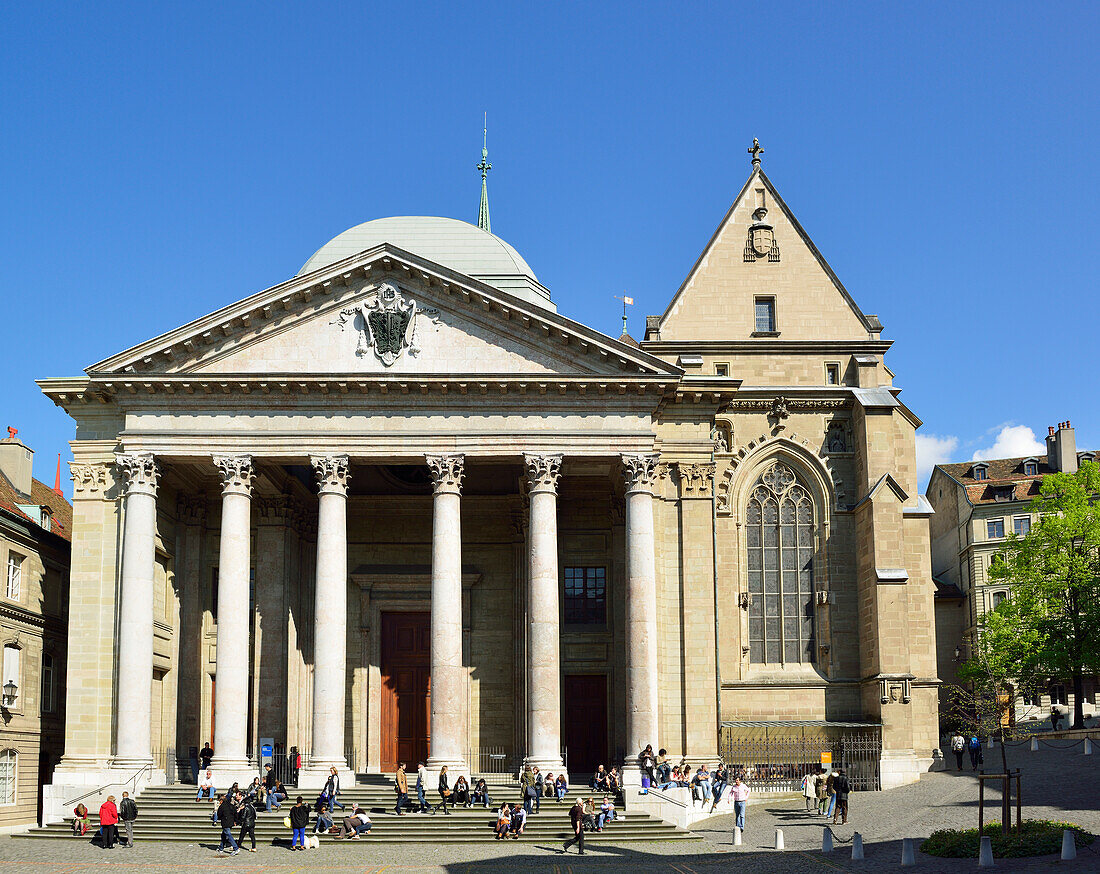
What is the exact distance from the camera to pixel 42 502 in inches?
2244

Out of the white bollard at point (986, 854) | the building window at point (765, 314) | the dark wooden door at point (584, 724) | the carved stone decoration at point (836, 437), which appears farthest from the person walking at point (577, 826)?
the building window at point (765, 314)

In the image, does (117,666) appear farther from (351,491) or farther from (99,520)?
(351,491)

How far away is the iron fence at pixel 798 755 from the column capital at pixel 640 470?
32.6 feet

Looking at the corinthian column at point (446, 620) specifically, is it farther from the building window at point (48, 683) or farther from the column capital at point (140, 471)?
the building window at point (48, 683)

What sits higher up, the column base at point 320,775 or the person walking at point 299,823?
the column base at point 320,775

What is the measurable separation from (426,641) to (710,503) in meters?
12.8

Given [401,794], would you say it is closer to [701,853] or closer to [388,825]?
[388,825]

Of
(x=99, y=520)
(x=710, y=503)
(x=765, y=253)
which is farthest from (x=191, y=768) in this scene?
(x=765, y=253)

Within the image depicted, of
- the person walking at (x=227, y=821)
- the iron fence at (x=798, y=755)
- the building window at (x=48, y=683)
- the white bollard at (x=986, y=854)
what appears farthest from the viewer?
the building window at (x=48, y=683)

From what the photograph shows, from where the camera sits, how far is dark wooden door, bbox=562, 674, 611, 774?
4738cm

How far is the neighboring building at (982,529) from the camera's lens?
78188 mm

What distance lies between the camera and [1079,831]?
27.3 m

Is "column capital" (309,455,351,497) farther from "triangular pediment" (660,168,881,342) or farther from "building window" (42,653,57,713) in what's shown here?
"triangular pediment" (660,168,881,342)

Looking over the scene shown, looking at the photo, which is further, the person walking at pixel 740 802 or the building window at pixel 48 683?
the building window at pixel 48 683
